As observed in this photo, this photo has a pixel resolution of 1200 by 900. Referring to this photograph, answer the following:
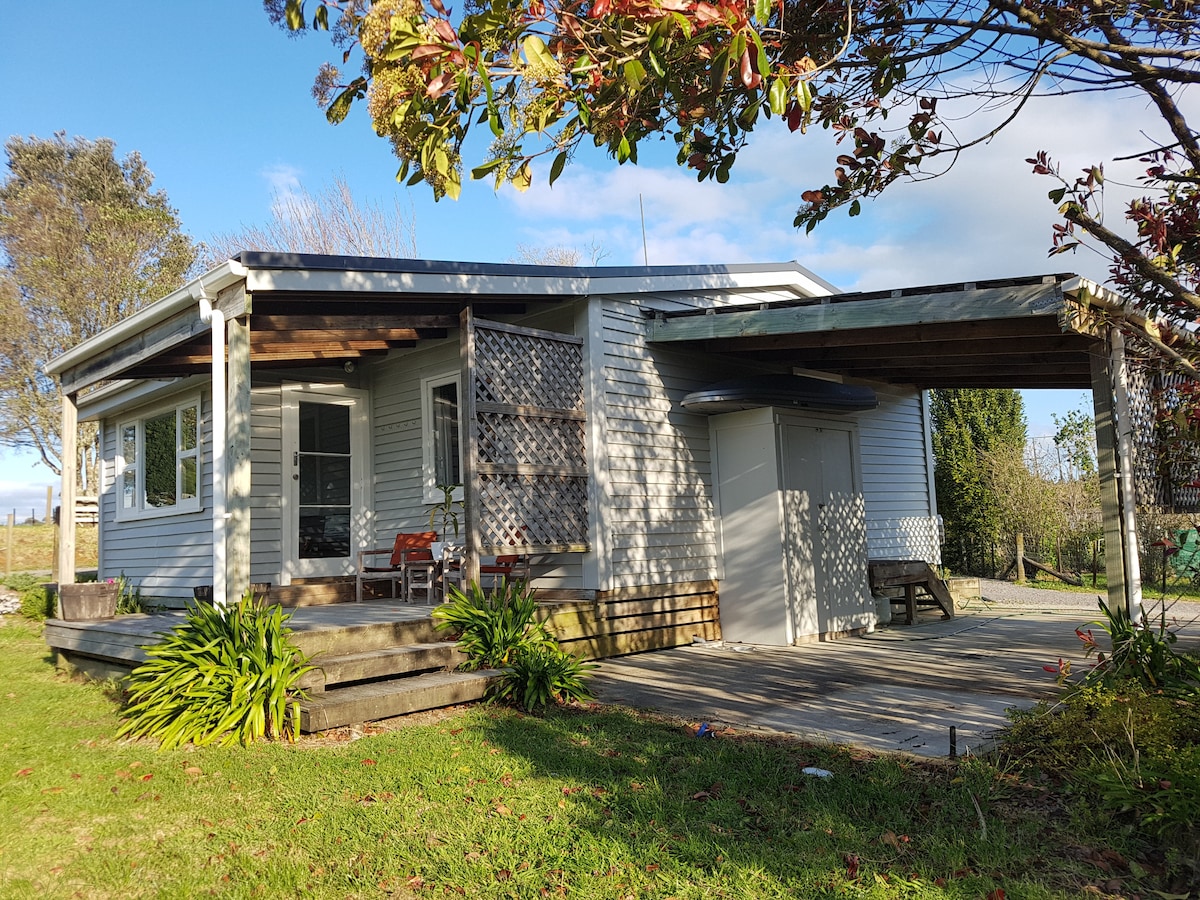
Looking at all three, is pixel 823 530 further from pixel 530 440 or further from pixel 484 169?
pixel 484 169

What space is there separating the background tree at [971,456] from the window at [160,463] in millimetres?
13335

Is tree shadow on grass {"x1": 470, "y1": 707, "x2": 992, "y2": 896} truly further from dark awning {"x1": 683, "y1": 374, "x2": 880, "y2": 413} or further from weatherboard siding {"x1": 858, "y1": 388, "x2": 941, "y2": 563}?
weatherboard siding {"x1": 858, "y1": 388, "x2": 941, "y2": 563}

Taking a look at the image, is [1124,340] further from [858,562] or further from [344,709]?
[344,709]

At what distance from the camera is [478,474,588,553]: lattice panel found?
6961 millimetres

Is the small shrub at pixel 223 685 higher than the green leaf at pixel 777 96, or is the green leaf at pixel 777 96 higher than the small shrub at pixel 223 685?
the green leaf at pixel 777 96

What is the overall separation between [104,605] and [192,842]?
5.86 meters

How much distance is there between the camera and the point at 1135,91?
4219mm

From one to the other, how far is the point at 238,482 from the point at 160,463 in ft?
20.3

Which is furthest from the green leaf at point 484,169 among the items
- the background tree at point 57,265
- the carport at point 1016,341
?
the background tree at point 57,265

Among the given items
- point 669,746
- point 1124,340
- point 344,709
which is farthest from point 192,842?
point 1124,340

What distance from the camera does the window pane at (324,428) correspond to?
32.1 ft

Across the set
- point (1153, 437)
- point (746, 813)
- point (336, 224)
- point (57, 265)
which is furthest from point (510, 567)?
point (57, 265)

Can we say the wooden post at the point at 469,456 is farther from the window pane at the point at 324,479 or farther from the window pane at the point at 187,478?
the window pane at the point at 187,478

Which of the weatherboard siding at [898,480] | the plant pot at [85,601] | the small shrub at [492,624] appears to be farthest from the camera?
the weatherboard siding at [898,480]
